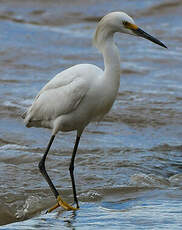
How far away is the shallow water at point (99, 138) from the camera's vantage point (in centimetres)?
615

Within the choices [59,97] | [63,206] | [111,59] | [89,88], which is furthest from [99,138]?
[111,59]

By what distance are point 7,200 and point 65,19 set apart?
43.2 feet

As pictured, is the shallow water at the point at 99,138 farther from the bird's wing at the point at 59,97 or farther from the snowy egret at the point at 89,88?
the bird's wing at the point at 59,97

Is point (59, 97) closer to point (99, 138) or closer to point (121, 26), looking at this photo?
point (121, 26)

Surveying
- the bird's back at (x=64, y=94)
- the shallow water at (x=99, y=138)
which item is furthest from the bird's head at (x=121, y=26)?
the shallow water at (x=99, y=138)

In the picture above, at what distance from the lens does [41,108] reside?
258 inches

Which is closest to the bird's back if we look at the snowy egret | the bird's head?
the snowy egret

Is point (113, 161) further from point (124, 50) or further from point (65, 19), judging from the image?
point (65, 19)

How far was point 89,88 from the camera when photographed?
19.8 ft

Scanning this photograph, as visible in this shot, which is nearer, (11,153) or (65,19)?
(11,153)

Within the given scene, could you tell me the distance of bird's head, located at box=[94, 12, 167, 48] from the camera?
5927 millimetres

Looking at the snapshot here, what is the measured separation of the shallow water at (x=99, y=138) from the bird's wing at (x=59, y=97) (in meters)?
1.04

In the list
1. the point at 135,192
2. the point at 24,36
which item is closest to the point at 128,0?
the point at 24,36

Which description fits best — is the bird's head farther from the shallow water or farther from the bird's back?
the shallow water
